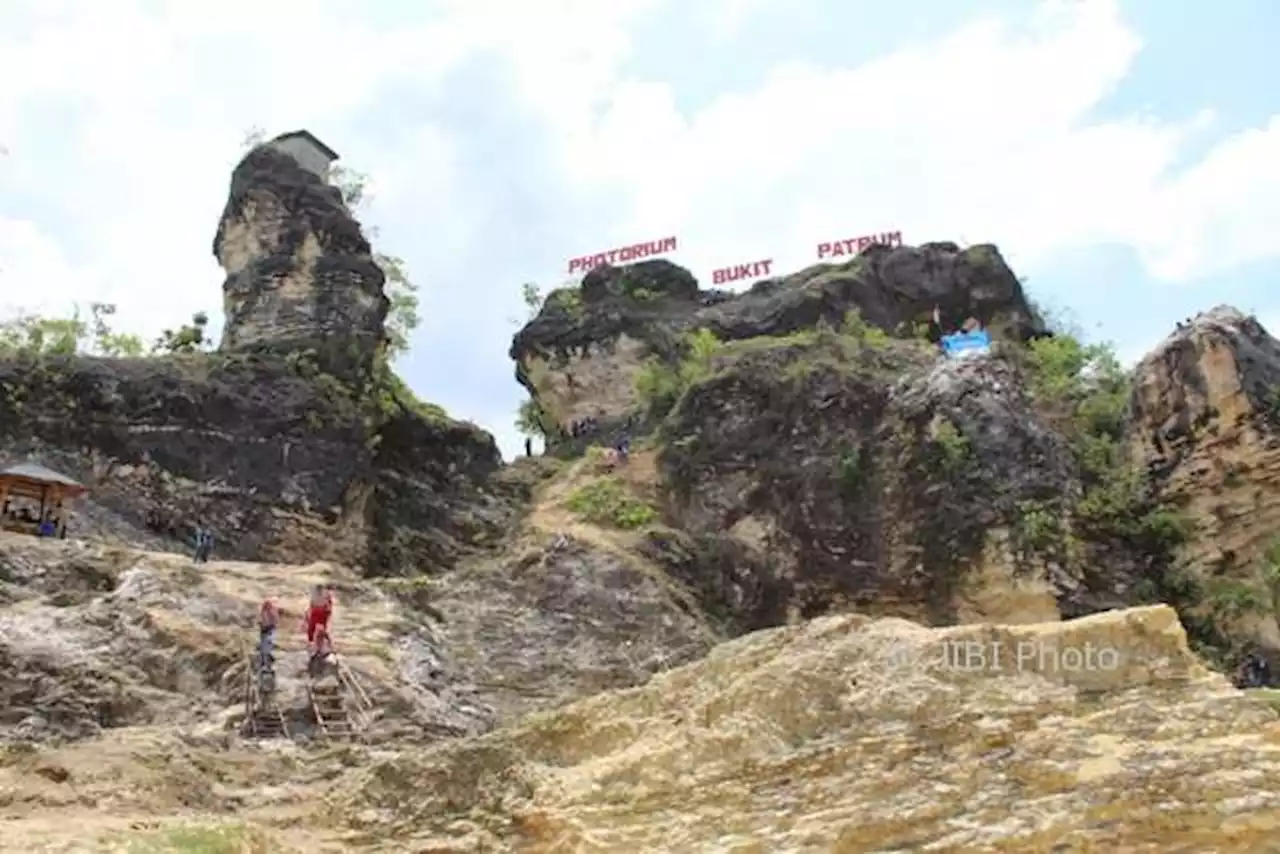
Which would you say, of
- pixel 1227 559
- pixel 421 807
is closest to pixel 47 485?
pixel 421 807

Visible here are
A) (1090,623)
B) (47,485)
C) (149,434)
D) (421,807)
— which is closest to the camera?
(1090,623)

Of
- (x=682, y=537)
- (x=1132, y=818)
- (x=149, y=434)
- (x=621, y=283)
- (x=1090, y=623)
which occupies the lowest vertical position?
(x=1132, y=818)

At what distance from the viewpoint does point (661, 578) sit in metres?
27.2

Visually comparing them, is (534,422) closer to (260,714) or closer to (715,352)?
(715,352)

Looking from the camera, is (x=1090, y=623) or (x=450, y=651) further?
(x=450, y=651)

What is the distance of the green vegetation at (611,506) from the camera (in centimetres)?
3117

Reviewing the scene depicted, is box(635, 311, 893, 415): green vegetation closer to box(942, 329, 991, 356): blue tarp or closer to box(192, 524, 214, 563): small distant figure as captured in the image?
box(942, 329, 991, 356): blue tarp

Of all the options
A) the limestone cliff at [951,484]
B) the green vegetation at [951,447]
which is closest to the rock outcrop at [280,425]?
the limestone cliff at [951,484]

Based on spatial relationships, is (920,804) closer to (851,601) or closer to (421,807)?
(421,807)

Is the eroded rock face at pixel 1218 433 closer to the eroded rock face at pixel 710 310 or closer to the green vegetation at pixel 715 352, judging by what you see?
the green vegetation at pixel 715 352

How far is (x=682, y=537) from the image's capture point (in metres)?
29.8

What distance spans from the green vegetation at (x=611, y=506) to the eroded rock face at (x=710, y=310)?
15.4 m

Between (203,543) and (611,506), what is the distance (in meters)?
9.71

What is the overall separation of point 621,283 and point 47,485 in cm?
2993
